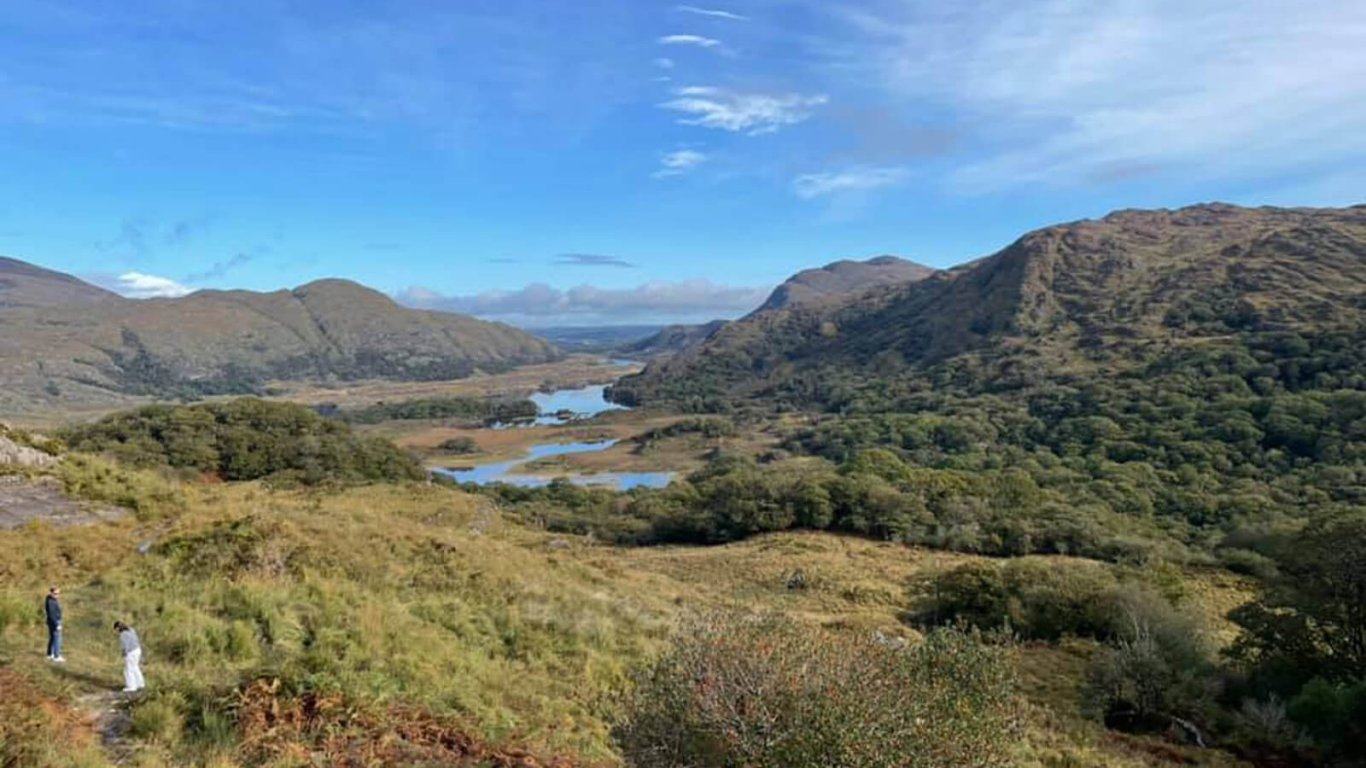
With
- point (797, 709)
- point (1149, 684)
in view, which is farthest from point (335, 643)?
point (1149, 684)

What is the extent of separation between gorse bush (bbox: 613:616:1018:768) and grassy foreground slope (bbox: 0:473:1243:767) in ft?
6.47

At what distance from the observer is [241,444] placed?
153 ft

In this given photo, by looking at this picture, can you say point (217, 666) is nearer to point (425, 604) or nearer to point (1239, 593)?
point (425, 604)

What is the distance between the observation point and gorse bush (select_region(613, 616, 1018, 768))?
21.7ft

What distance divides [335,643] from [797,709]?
25.7ft

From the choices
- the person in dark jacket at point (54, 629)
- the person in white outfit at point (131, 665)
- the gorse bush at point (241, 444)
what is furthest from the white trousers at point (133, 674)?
the gorse bush at point (241, 444)

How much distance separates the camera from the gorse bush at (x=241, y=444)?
144 ft

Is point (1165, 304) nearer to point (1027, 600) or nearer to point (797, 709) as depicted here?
point (1027, 600)

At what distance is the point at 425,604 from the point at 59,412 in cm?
21830

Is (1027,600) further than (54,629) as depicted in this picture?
Yes

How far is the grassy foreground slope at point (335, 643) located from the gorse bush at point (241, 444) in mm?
26482

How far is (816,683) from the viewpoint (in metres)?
7.16

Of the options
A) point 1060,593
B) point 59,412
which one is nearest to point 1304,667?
point 1060,593

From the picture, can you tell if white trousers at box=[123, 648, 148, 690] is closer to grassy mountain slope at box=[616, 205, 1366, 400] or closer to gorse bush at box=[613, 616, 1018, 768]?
gorse bush at box=[613, 616, 1018, 768]
